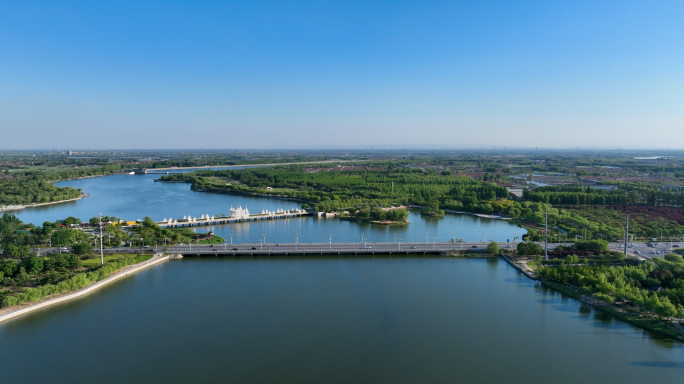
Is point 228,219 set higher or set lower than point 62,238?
lower

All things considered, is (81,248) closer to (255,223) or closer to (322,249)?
(322,249)

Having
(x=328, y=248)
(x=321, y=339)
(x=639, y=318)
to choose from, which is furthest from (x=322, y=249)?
(x=639, y=318)

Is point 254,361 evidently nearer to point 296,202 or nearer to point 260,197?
point 296,202

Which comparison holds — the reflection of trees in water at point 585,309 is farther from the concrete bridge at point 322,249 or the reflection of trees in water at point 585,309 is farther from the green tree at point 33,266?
the green tree at point 33,266

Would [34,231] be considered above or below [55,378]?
above

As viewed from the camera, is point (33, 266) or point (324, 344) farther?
point (33, 266)

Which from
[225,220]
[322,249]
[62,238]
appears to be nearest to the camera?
[62,238]

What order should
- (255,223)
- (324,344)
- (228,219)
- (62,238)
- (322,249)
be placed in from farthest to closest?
(255,223) → (228,219) → (322,249) → (62,238) → (324,344)

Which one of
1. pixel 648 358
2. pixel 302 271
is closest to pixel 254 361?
pixel 302 271
